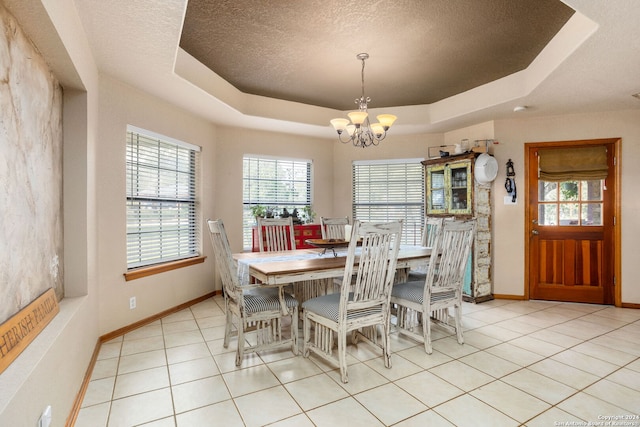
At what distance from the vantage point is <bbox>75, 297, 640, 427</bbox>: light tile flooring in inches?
75.1

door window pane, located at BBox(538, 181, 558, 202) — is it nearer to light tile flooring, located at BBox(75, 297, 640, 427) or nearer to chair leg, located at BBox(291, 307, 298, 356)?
light tile flooring, located at BBox(75, 297, 640, 427)

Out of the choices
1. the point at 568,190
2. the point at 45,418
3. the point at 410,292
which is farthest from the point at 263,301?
the point at 568,190

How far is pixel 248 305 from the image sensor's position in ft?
8.26

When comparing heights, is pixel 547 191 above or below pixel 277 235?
above

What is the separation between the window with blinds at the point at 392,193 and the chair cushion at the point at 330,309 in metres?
3.06

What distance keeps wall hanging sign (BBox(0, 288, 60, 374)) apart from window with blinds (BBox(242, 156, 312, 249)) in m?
3.09

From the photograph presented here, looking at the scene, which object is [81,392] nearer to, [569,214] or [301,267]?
[301,267]

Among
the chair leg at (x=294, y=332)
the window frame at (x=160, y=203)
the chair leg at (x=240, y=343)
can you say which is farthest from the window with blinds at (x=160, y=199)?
the chair leg at (x=294, y=332)

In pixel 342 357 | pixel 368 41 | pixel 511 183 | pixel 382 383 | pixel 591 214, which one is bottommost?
pixel 382 383

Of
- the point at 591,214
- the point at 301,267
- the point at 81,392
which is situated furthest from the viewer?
the point at 591,214

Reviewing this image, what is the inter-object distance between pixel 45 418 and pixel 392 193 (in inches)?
191

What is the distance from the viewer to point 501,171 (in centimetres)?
441

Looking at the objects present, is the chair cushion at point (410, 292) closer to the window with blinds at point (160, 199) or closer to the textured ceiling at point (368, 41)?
the textured ceiling at point (368, 41)

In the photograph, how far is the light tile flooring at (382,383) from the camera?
191 centimetres
